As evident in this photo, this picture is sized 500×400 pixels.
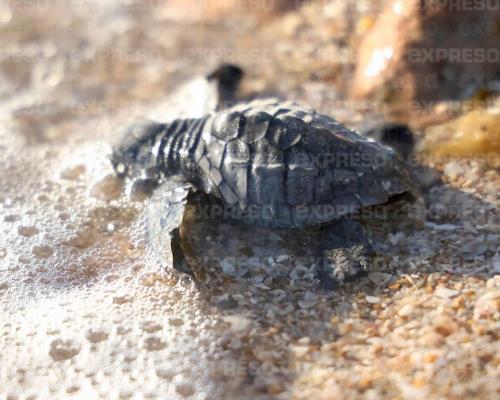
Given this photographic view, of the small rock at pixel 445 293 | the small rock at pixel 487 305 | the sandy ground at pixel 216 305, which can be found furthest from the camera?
the small rock at pixel 445 293

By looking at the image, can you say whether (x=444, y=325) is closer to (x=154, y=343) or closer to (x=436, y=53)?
(x=154, y=343)

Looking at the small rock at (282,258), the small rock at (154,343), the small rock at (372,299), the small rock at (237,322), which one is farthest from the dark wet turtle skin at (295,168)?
the small rock at (154,343)

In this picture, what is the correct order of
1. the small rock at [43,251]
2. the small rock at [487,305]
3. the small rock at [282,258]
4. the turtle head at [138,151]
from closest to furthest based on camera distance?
the small rock at [487,305]
the small rock at [282,258]
the small rock at [43,251]
the turtle head at [138,151]

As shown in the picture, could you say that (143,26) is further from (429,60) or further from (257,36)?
(429,60)

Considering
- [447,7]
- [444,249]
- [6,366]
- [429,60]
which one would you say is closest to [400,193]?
[444,249]

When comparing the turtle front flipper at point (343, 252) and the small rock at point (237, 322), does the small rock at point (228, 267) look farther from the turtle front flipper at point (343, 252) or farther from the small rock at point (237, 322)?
the turtle front flipper at point (343, 252)

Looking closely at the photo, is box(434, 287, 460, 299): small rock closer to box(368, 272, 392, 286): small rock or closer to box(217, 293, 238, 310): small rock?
box(368, 272, 392, 286): small rock
